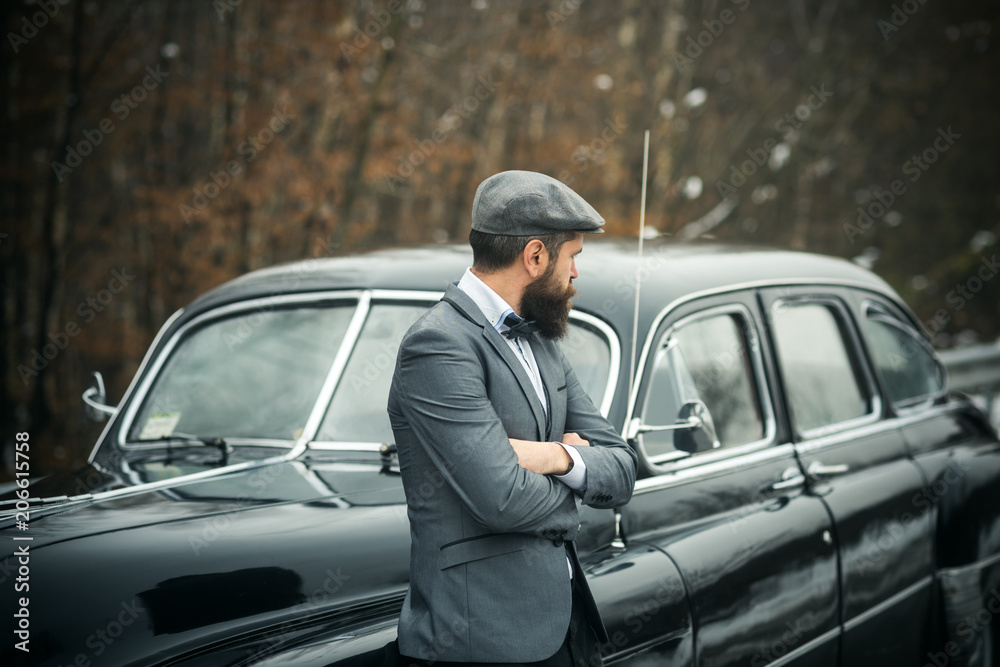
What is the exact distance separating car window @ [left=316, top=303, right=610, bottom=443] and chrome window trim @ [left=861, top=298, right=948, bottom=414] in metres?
1.91

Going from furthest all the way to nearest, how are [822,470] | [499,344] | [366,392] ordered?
1. [822,470]
2. [366,392]
3. [499,344]

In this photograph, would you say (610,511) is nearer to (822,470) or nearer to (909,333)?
(822,470)

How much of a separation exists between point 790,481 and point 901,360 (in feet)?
5.10

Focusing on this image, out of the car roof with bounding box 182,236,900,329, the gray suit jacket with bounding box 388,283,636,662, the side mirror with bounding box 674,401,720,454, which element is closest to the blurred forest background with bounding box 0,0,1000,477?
the car roof with bounding box 182,236,900,329

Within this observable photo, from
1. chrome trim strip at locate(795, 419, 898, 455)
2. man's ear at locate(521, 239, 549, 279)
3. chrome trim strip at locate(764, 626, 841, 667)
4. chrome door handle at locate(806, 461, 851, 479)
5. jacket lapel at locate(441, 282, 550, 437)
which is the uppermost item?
man's ear at locate(521, 239, 549, 279)

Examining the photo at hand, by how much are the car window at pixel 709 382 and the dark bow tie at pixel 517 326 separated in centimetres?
110

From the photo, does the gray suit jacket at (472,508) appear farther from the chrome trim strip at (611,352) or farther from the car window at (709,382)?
the car window at (709,382)

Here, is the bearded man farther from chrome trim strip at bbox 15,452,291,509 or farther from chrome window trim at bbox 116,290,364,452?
chrome window trim at bbox 116,290,364,452

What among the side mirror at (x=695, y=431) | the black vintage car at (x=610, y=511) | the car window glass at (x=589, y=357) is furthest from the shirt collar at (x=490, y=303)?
the side mirror at (x=695, y=431)

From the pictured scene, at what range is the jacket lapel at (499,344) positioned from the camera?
207 cm

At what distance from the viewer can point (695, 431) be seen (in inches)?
122

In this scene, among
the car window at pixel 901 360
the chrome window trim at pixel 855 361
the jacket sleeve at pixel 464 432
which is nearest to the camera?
the jacket sleeve at pixel 464 432

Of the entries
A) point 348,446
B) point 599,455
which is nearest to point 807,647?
point 599,455

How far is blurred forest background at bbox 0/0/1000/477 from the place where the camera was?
10.9m
